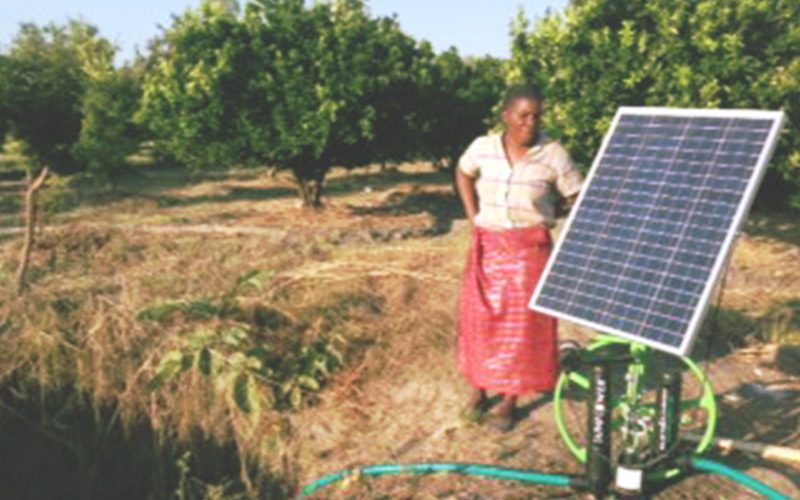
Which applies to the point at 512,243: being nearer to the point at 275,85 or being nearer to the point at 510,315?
the point at 510,315

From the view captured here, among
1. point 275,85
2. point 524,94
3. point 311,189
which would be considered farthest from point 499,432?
point 311,189

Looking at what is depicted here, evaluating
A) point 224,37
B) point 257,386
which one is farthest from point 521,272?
point 224,37

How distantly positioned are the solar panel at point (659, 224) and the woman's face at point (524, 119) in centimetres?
39

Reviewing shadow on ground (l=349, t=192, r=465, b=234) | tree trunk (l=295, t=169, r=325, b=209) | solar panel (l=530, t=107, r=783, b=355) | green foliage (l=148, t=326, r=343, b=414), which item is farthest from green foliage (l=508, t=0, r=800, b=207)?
tree trunk (l=295, t=169, r=325, b=209)

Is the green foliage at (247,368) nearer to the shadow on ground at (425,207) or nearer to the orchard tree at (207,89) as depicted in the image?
the shadow on ground at (425,207)

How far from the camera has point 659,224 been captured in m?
3.32

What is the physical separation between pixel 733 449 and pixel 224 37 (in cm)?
1012

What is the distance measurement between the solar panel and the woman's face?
15.4 inches

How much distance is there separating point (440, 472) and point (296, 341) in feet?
6.19

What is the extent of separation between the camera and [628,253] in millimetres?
3338

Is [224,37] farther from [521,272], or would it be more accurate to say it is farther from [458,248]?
[521,272]

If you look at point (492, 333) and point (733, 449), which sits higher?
point (492, 333)

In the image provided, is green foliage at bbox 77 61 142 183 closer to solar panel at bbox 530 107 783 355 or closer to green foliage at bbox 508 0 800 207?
green foliage at bbox 508 0 800 207

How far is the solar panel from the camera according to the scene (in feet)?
9.94
